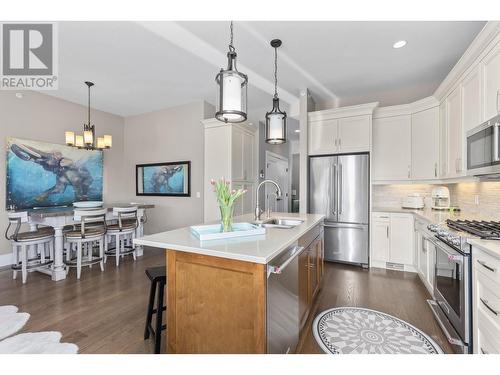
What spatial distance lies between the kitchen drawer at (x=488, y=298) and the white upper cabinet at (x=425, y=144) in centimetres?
227

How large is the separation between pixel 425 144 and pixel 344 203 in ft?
4.66

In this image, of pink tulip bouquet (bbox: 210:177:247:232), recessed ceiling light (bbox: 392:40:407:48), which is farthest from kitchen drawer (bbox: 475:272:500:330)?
recessed ceiling light (bbox: 392:40:407:48)

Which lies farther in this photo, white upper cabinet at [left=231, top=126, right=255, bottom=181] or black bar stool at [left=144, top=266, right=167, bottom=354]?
white upper cabinet at [left=231, top=126, right=255, bottom=181]

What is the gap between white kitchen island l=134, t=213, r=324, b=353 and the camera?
127 centimetres

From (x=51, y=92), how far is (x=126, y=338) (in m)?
4.53

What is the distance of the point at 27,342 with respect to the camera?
73.8 inches

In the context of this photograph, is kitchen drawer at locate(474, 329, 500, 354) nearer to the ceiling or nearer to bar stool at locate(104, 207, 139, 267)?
the ceiling

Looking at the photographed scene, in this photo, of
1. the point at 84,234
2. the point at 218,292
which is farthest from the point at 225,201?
the point at 84,234

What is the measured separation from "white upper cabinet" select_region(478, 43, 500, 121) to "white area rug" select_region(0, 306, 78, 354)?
12.6 feet

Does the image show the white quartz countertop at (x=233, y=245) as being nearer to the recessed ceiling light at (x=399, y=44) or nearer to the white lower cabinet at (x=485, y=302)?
the white lower cabinet at (x=485, y=302)

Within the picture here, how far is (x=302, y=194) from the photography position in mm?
4109

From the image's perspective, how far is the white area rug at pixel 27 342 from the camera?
5.84 ft

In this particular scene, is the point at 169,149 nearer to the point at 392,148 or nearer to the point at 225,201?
the point at 225,201

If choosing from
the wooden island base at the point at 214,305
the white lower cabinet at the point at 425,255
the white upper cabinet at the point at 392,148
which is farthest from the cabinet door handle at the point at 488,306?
the white upper cabinet at the point at 392,148
